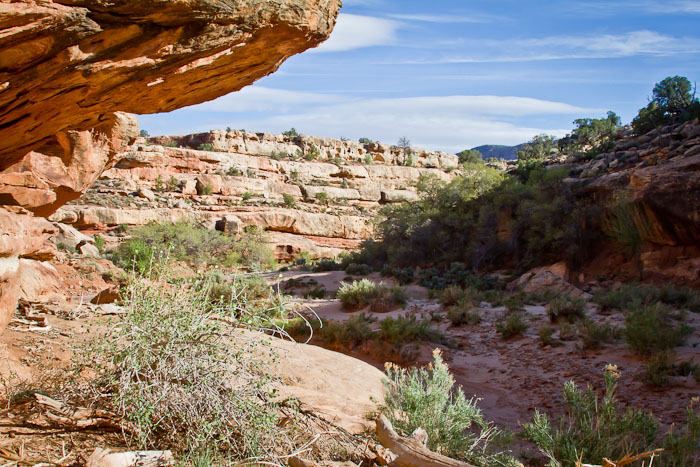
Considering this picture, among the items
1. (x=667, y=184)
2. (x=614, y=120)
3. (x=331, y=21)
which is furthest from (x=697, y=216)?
(x=614, y=120)

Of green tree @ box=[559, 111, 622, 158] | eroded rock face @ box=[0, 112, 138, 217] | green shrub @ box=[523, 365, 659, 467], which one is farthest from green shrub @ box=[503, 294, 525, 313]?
green tree @ box=[559, 111, 622, 158]

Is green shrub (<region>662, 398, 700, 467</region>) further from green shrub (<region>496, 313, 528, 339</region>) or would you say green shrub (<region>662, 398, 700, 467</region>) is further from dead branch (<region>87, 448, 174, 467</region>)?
green shrub (<region>496, 313, 528, 339</region>)

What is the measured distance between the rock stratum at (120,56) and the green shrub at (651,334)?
668cm

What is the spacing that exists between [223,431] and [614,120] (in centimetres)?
4992

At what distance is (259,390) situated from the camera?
3.65m

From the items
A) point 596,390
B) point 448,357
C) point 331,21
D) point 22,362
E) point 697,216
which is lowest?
point 448,357

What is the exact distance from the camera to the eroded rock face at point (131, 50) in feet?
9.72

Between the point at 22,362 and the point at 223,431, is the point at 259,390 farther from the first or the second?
the point at 22,362

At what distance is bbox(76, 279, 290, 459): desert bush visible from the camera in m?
3.27

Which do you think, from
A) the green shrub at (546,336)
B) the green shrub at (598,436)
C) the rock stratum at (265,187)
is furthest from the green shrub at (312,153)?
the green shrub at (598,436)

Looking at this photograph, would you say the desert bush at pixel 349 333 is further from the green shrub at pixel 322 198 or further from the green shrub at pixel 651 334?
the green shrub at pixel 322 198

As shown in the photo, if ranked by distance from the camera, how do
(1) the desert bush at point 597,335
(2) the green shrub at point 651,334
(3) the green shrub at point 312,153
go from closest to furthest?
(2) the green shrub at point 651,334 → (1) the desert bush at point 597,335 → (3) the green shrub at point 312,153

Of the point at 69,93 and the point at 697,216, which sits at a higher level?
the point at 69,93

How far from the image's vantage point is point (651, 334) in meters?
7.48
